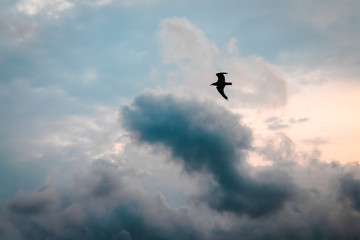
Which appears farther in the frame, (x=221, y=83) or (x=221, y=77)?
(x=221, y=83)

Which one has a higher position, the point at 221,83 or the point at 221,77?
the point at 221,77

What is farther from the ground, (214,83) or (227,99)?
(214,83)

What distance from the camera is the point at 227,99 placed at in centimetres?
6488

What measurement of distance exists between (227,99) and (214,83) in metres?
5.92

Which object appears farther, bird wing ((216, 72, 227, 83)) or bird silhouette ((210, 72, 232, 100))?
bird silhouette ((210, 72, 232, 100))

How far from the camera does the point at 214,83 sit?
68688 mm

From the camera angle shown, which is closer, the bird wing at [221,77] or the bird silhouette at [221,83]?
the bird wing at [221,77]
